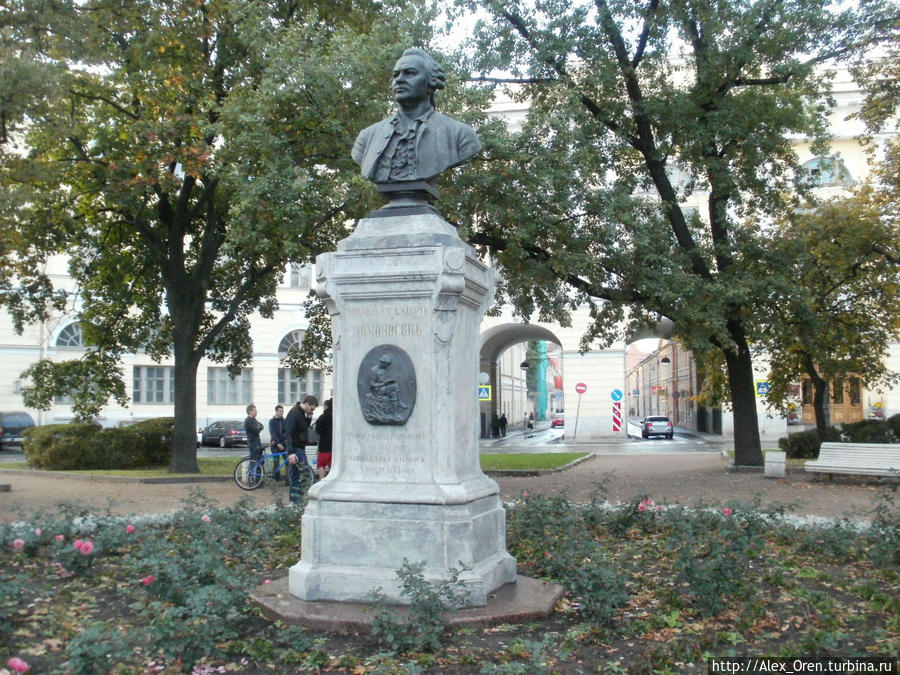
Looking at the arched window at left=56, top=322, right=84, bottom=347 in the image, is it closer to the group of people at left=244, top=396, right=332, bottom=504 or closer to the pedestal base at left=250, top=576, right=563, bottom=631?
the group of people at left=244, top=396, right=332, bottom=504

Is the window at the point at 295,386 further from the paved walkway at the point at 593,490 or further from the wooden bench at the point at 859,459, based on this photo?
the wooden bench at the point at 859,459

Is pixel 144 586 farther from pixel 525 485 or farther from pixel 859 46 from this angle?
pixel 859 46

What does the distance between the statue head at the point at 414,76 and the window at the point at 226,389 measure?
35451 mm

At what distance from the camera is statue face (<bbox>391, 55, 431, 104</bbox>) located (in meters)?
6.95

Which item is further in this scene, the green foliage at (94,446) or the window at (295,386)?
the window at (295,386)

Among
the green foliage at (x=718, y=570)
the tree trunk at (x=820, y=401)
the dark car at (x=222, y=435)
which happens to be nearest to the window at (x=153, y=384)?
the dark car at (x=222, y=435)

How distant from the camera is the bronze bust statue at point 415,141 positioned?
6965mm

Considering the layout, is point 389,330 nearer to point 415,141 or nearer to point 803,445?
point 415,141

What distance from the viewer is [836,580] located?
6.95 metres

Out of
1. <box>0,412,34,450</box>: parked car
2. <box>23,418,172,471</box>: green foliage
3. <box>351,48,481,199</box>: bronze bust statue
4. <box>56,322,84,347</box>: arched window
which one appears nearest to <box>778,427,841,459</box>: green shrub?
<box>23,418,172,471</box>: green foliage

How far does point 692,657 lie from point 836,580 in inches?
107

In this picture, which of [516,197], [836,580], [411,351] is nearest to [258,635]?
[411,351]

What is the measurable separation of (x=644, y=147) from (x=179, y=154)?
30.9 ft

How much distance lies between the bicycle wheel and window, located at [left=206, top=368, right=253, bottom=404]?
25.7 metres
